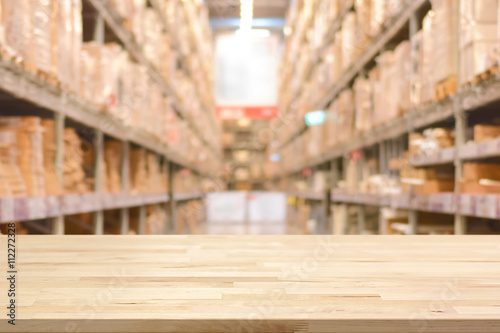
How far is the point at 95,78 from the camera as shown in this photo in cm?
258

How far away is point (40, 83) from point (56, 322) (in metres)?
1.44

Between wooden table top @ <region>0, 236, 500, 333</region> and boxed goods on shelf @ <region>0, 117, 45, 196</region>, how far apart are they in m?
0.61

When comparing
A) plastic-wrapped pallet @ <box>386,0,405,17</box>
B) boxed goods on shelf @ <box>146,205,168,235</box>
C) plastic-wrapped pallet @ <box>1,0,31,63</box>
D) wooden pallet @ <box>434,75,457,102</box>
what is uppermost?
plastic-wrapped pallet @ <box>386,0,405,17</box>

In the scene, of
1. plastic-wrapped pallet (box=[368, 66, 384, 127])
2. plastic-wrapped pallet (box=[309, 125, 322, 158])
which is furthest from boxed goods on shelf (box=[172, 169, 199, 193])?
plastic-wrapped pallet (box=[368, 66, 384, 127])

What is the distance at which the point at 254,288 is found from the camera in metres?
0.74

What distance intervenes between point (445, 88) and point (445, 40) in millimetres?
216

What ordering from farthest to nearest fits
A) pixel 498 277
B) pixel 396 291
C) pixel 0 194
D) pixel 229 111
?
pixel 229 111 → pixel 0 194 → pixel 498 277 → pixel 396 291

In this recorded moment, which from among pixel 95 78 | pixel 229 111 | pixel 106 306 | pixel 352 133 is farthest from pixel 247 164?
pixel 106 306

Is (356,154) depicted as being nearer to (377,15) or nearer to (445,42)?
(377,15)

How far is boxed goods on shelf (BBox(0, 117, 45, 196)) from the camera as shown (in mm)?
1812

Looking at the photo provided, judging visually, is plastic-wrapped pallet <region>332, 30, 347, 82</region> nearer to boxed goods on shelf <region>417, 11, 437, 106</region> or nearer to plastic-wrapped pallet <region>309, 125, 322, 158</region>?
plastic-wrapped pallet <region>309, 125, 322, 158</region>

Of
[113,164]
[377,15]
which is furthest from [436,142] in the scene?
[113,164]

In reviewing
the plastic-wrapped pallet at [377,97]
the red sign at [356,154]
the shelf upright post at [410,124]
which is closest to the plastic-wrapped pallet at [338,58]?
the red sign at [356,154]

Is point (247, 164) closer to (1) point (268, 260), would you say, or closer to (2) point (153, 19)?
(2) point (153, 19)
